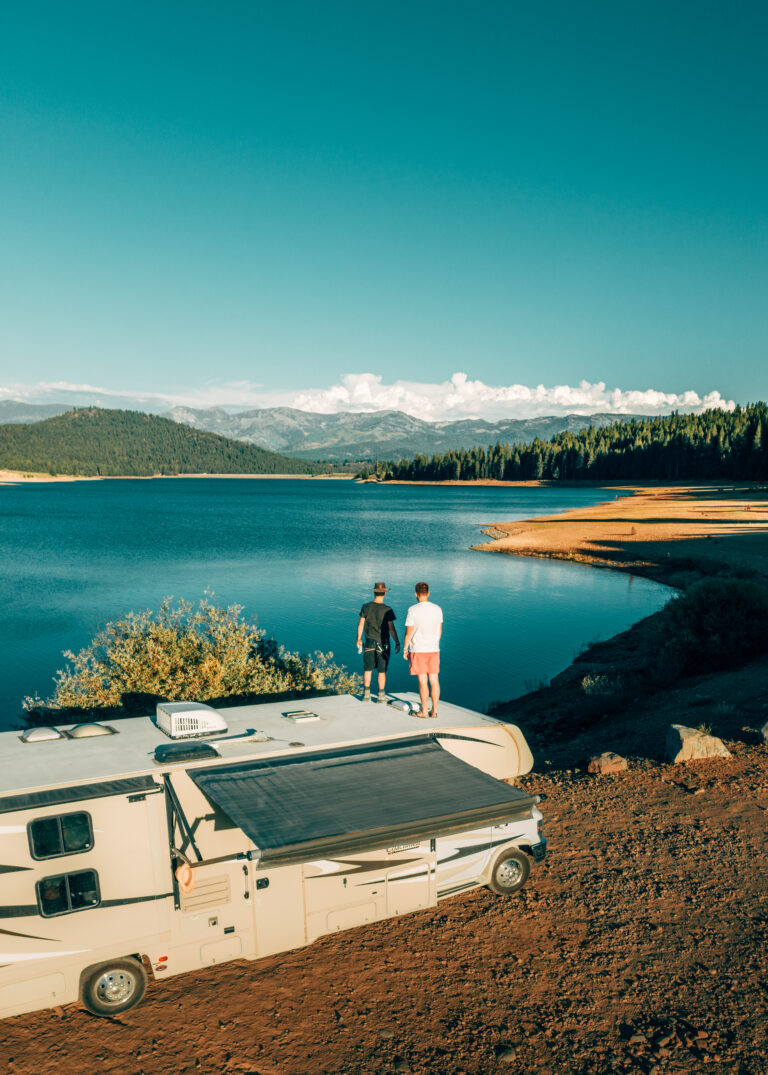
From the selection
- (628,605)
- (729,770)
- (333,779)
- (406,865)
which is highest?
(333,779)

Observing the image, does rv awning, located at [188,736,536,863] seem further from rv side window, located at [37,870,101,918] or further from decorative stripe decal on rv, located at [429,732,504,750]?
rv side window, located at [37,870,101,918]

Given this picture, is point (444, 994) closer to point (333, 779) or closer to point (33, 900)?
point (333, 779)

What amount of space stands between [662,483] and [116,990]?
176m

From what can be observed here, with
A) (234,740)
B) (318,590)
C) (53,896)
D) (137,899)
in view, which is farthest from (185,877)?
(318,590)

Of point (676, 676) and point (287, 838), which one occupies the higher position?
point (287, 838)

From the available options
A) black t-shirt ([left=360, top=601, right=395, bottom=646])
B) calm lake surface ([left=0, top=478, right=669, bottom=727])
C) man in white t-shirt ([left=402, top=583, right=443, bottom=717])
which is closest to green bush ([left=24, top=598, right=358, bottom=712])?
black t-shirt ([left=360, top=601, right=395, bottom=646])

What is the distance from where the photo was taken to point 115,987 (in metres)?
6.85

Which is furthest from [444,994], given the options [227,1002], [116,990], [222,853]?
[116,990]

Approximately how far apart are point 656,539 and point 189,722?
55.4 m

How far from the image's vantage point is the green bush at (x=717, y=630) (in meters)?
19.8

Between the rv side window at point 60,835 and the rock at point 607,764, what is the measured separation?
922cm

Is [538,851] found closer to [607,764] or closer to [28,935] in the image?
[607,764]

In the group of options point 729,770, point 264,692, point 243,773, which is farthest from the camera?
point 264,692

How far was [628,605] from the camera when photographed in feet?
121
